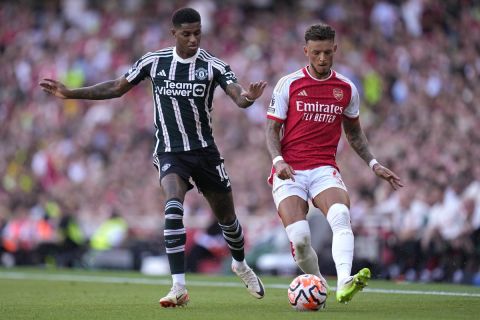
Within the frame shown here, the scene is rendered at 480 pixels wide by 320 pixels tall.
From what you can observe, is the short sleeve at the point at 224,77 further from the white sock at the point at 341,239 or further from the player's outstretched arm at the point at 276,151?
the white sock at the point at 341,239

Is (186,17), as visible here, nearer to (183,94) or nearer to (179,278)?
(183,94)

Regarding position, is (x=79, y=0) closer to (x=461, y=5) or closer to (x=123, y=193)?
(x=123, y=193)

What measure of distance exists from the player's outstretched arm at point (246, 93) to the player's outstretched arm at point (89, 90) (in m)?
1.07

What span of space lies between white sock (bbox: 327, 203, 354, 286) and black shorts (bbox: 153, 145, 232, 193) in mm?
1425

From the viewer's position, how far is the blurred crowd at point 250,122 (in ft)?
59.5

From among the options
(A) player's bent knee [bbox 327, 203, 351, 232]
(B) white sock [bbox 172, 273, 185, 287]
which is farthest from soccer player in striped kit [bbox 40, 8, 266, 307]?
(A) player's bent knee [bbox 327, 203, 351, 232]

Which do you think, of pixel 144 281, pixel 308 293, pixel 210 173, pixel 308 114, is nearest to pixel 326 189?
pixel 308 114

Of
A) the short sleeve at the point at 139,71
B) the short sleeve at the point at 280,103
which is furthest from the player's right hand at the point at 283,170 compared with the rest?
the short sleeve at the point at 139,71

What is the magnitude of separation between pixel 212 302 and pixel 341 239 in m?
2.06

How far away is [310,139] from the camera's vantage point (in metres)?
10.2

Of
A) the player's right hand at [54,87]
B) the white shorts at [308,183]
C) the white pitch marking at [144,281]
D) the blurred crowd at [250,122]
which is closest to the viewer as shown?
the white shorts at [308,183]

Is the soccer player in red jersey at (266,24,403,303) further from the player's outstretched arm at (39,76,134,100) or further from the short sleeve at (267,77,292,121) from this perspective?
the player's outstretched arm at (39,76,134,100)

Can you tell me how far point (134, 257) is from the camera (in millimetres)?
22969

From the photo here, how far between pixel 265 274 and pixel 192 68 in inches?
375
